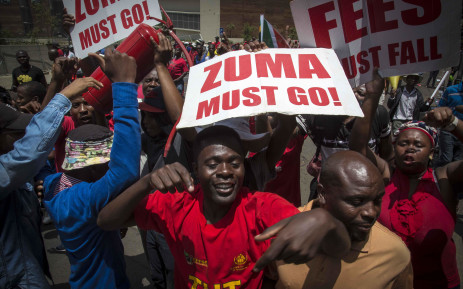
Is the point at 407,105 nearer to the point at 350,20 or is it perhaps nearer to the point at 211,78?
the point at 350,20

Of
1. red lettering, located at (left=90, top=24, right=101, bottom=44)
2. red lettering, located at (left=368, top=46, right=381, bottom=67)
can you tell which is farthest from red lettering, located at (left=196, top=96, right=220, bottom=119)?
red lettering, located at (left=90, top=24, right=101, bottom=44)

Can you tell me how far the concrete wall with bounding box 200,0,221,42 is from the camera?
136 feet

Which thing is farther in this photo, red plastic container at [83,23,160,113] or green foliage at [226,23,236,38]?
green foliage at [226,23,236,38]

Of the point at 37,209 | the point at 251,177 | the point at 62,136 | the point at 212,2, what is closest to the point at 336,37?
the point at 251,177

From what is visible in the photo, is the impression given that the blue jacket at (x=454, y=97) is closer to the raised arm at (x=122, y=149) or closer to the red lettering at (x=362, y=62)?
the red lettering at (x=362, y=62)

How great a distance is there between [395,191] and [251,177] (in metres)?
0.98

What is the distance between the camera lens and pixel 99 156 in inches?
73.2

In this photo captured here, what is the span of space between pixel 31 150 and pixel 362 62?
187cm

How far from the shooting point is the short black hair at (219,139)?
157 centimetres

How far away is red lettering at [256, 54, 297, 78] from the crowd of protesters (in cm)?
35

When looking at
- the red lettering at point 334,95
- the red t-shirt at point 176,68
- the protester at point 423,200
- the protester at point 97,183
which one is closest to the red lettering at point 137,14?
the protester at point 97,183

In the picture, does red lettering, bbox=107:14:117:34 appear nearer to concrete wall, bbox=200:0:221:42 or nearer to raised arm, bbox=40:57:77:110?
raised arm, bbox=40:57:77:110

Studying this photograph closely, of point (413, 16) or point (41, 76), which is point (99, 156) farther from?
point (41, 76)

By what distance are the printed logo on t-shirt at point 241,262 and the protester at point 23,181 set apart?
1.06 metres
